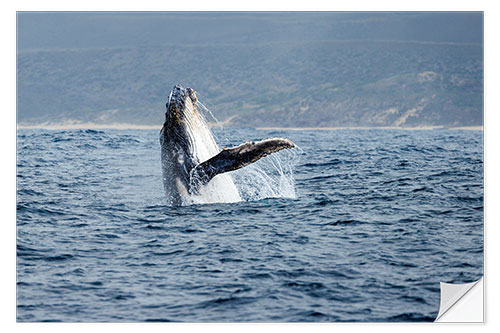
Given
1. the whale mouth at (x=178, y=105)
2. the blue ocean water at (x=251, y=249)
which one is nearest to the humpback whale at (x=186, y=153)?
the whale mouth at (x=178, y=105)

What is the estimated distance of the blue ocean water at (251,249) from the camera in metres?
9.80

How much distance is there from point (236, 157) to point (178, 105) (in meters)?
2.20

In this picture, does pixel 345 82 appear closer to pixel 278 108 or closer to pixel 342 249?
pixel 278 108

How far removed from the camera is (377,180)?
61.9 feet

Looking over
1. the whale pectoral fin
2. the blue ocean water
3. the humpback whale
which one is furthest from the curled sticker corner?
the humpback whale

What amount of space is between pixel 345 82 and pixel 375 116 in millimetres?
9193

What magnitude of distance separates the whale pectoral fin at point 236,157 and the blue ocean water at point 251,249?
35.2 inches

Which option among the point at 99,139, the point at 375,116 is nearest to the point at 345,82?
the point at 375,116

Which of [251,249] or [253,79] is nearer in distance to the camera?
[251,249]

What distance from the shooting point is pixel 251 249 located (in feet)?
39.0

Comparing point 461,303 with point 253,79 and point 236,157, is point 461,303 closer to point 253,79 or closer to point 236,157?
point 236,157

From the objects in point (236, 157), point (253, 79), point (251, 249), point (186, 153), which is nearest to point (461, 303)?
point (251, 249)

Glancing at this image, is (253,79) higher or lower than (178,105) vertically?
higher

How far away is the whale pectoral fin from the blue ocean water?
0.89m
